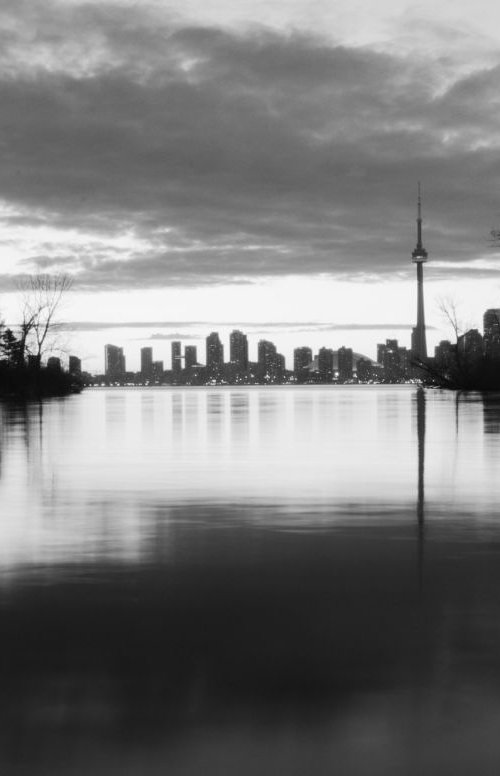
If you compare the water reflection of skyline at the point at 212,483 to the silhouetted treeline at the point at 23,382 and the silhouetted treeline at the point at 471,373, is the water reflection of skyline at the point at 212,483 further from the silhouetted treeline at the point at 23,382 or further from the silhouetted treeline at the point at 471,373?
the silhouetted treeline at the point at 471,373

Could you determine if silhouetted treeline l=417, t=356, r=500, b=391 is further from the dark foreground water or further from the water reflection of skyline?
the dark foreground water

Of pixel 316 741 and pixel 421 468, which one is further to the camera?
pixel 421 468

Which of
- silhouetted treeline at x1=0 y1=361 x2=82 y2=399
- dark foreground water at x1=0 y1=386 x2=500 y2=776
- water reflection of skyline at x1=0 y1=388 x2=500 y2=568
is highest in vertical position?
silhouetted treeline at x1=0 y1=361 x2=82 y2=399

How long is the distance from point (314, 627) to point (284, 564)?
7.52ft

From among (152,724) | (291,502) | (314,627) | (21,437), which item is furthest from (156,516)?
(21,437)

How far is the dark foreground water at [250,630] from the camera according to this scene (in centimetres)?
430

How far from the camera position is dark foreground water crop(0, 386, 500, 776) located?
4.30 m

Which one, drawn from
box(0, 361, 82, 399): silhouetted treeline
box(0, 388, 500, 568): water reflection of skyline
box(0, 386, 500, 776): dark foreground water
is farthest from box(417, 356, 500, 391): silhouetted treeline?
box(0, 386, 500, 776): dark foreground water

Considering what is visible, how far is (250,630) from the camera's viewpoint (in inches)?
240

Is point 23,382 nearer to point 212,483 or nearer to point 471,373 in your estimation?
point 471,373

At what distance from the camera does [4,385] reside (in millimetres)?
85938

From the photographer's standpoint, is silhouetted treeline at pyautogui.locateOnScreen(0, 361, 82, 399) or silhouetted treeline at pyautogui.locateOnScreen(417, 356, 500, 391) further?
silhouetted treeline at pyautogui.locateOnScreen(417, 356, 500, 391)

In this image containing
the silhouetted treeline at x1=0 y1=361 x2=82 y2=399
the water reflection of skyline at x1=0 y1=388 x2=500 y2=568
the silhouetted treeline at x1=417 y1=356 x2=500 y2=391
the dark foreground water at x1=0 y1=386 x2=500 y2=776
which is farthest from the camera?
the silhouetted treeline at x1=417 y1=356 x2=500 y2=391

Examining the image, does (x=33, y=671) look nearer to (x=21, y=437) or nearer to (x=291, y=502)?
(x=291, y=502)
